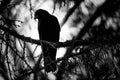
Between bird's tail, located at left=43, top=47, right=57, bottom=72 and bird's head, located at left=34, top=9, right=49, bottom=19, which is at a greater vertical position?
bird's tail, located at left=43, top=47, right=57, bottom=72

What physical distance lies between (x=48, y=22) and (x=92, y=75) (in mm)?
2089

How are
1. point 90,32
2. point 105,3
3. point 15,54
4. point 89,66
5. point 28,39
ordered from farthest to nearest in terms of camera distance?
point 105,3, point 90,32, point 28,39, point 15,54, point 89,66

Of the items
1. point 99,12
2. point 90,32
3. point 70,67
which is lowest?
point 90,32

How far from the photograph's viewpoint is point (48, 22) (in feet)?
12.5

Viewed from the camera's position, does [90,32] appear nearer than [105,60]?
No

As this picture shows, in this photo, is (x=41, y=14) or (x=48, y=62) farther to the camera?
(x=41, y=14)

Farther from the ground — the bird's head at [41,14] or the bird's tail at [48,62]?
the bird's tail at [48,62]

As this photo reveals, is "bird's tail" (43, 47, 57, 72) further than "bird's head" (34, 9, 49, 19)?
No

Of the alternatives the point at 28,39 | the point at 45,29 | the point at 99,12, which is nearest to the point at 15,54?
the point at 28,39

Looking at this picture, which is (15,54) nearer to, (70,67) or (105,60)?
(70,67)

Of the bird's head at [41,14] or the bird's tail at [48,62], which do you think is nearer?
the bird's tail at [48,62]

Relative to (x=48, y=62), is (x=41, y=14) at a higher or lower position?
lower

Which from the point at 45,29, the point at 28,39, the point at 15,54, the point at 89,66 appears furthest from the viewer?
the point at 45,29

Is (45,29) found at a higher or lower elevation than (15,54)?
lower
